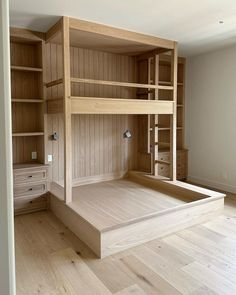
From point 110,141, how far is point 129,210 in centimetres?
170

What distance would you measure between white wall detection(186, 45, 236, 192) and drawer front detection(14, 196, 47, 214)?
10.2 ft

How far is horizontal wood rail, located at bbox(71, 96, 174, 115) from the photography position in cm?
318

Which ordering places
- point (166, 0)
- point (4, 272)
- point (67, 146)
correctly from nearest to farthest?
point (4, 272)
point (166, 0)
point (67, 146)

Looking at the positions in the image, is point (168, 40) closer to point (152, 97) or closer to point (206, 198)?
point (152, 97)

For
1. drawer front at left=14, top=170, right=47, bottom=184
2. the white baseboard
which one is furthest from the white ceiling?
the white baseboard

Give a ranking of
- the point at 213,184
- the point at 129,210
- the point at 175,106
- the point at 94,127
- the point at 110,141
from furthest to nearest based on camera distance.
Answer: the point at 213,184, the point at 110,141, the point at 94,127, the point at 175,106, the point at 129,210

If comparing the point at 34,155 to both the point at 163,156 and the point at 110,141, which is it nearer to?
the point at 110,141

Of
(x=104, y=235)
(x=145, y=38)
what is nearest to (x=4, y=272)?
(x=104, y=235)

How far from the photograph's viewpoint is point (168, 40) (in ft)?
13.1

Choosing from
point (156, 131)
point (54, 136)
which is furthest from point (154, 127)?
point (54, 136)

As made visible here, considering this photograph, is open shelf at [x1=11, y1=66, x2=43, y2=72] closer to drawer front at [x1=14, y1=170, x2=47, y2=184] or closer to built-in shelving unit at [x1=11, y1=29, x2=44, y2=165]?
built-in shelving unit at [x1=11, y1=29, x2=44, y2=165]

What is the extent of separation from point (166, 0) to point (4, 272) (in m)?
2.79

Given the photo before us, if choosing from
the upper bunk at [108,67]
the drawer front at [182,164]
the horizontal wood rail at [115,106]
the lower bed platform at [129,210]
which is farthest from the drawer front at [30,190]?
the drawer front at [182,164]

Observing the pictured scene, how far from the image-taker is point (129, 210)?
3229mm
